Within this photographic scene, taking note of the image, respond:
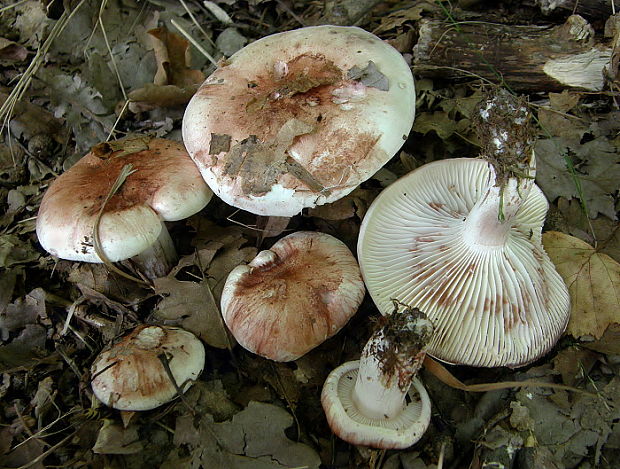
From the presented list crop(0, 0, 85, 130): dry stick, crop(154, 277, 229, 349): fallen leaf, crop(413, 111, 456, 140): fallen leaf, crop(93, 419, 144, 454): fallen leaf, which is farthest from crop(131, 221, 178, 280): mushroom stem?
crop(413, 111, 456, 140): fallen leaf

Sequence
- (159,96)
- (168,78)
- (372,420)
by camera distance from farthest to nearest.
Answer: (168,78) → (159,96) → (372,420)

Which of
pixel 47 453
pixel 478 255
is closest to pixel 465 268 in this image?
pixel 478 255

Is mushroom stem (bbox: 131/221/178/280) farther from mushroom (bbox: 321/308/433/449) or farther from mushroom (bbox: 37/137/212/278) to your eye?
mushroom (bbox: 321/308/433/449)

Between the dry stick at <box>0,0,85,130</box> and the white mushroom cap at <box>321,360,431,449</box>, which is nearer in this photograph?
the white mushroom cap at <box>321,360,431,449</box>

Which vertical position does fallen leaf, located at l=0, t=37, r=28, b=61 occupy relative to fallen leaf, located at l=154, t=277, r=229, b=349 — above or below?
above

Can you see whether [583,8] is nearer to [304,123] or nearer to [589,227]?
[589,227]

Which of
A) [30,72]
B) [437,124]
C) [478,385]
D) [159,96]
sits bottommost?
[478,385]

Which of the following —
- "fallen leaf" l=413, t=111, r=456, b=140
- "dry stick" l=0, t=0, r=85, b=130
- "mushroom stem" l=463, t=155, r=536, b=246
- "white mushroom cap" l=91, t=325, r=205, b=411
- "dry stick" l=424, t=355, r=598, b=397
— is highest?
"dry stick" l=0, t=0, r=85, b=130

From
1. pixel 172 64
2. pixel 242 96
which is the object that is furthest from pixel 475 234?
pixel 172 64
